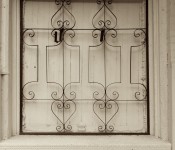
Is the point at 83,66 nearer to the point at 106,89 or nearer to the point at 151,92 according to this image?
the point at 106,89

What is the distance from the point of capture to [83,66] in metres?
2.03

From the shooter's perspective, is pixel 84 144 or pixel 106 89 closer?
pixel 84 144

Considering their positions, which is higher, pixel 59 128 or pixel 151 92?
pixel 151 92

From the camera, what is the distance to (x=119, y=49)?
2.03 metres

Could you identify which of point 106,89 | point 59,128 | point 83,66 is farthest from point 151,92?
point 59,128

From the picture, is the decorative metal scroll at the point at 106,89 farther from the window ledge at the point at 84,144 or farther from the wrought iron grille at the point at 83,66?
the window ledge at the point at 84,144

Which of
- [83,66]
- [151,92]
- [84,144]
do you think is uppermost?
[83,66]

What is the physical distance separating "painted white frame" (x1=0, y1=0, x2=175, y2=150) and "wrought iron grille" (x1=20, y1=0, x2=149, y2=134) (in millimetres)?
57

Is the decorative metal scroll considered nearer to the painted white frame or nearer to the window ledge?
the painted white frame

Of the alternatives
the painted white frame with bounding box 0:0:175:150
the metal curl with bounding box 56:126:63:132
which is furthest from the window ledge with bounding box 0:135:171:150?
the metal curl with bounding box 56:126:63:132

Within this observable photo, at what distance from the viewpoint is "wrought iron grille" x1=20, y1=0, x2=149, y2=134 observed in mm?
2020

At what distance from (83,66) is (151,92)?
54 centimetres

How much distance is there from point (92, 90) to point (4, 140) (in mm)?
713

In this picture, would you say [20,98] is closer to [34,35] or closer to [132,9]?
[34,35]
